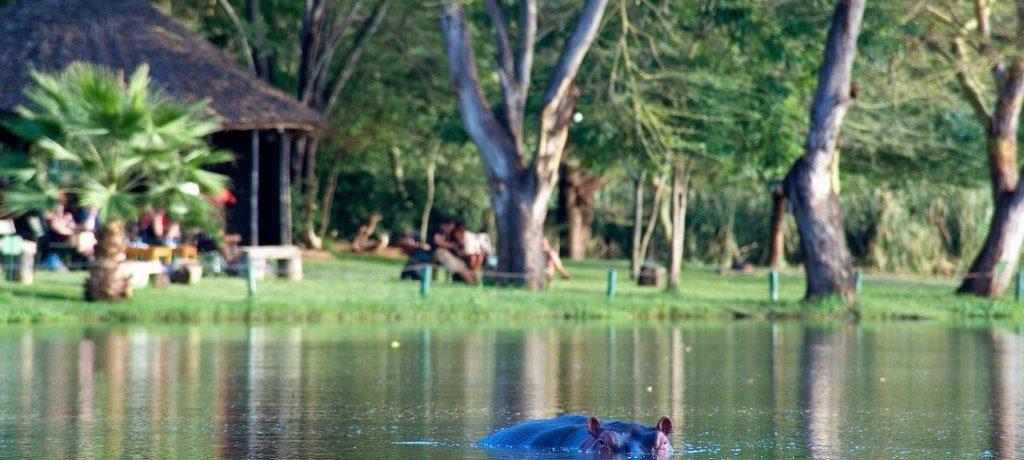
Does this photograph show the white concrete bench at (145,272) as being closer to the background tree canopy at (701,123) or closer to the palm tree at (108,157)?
the palm tree at (108,157)

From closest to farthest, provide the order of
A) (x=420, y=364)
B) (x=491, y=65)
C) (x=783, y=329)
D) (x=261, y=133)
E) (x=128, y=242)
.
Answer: (x=420, y=364) → (x=783, y=329) → (x=128, y=242) → (x=261, y=133) → (x=491, y=65)

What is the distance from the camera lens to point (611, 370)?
21297 mm

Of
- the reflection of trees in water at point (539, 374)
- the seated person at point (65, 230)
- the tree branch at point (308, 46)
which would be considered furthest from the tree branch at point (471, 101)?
the tree branch at point (308, 46)

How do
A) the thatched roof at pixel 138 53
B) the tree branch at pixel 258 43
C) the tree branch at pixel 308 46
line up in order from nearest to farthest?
the thatched roof at pixel 138 53 < the tree branch at pixel 258 43 < the tree branch at pixel 308 46

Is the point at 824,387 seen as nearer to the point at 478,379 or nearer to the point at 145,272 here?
the point at 478,379

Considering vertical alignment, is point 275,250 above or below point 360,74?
below

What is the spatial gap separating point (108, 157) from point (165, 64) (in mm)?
9196

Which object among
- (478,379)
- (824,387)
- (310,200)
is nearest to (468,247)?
(310,200)

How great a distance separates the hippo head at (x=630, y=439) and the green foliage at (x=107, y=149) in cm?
1730

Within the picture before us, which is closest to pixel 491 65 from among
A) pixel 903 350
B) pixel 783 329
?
pixel 783 329

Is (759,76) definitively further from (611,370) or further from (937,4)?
(611,370)

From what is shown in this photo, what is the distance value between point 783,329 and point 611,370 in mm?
9343

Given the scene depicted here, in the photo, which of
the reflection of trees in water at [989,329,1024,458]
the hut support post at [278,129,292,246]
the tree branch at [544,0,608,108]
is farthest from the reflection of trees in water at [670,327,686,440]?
the hut support post at [278,129,292,246]

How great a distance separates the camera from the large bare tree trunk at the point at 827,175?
32.5m
